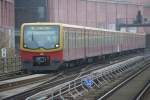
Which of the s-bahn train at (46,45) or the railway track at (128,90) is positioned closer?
the railway track at (128,90)

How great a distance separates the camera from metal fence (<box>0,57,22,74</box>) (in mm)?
35253

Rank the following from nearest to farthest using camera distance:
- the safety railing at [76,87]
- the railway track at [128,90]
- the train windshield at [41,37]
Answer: the safety railing at [76,87]
the railway track at [128,90]
the train windshield at [41,37]

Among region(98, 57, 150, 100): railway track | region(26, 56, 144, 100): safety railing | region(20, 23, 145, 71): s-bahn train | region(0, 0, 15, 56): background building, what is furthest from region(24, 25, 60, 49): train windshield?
region(0, 0, 15, 56): background building

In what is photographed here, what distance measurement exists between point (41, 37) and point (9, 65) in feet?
22.9

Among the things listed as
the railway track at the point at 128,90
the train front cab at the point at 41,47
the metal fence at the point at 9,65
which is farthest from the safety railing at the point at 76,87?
the metal fence at the point at 9,65

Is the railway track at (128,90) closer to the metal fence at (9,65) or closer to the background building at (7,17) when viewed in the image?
the metal fence at (9,65)

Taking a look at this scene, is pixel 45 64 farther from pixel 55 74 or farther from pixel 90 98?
pixel 90 98

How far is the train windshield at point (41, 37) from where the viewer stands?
30.2 m

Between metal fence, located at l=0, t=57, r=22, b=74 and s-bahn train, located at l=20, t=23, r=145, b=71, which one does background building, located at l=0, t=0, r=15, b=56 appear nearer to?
metal fence, located at l=0, t=57, r=22, b=74

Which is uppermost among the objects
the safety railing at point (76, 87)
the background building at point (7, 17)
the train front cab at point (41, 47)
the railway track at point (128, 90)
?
the background building at point (7, 17)

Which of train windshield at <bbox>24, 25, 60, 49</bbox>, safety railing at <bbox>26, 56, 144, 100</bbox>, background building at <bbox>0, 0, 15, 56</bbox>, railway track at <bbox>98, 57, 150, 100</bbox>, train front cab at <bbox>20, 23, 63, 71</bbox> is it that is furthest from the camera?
background building at <bbox>0, 0, 15, 56</bbox>

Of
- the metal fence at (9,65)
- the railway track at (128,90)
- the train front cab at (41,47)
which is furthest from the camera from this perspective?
the metal fence at (9,65)

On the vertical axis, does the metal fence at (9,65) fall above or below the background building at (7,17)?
below

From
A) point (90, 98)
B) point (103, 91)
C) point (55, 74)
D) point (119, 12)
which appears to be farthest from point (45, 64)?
point (119, 12)
